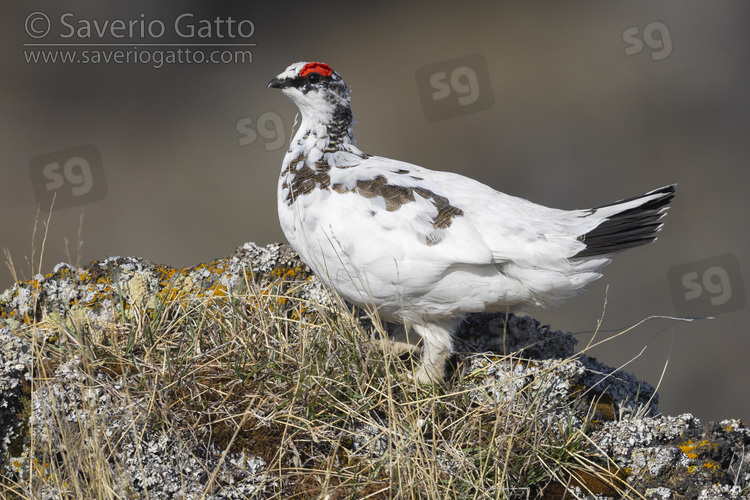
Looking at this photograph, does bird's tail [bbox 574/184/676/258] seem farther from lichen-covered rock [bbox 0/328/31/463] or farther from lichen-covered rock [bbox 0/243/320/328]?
lichen-covered rock [bbox 0/328/31/463]

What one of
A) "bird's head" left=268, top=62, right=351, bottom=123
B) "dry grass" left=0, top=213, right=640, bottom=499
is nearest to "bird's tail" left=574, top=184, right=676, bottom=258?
"dry grass" left=0, top=213, right=640, bottom=499

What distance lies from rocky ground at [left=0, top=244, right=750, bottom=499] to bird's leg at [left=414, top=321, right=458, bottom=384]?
6 centimetres

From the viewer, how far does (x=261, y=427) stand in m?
1.75

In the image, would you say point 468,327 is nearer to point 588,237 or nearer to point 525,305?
point 525,305

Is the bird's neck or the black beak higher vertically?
the black beak

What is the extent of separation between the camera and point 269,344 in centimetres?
200

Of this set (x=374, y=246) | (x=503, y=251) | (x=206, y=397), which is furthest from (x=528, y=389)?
(x=206, y=397)

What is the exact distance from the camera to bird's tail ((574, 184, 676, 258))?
197 cm

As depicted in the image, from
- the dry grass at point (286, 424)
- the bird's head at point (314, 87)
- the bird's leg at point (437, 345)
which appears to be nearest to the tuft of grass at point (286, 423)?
the dry grass at point (286, 424)

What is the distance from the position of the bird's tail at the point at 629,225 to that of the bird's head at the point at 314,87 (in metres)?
0.95

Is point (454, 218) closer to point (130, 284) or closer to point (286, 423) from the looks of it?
point (286, 423)

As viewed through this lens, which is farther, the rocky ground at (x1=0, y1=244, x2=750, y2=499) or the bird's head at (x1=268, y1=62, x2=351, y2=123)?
the bird's head at (x1=268, y1=62, x2=351, y2=123)

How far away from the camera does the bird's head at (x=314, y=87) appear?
2416mm

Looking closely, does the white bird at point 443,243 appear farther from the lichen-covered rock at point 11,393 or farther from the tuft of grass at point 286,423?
the lichen-covered rock at point 11,393
